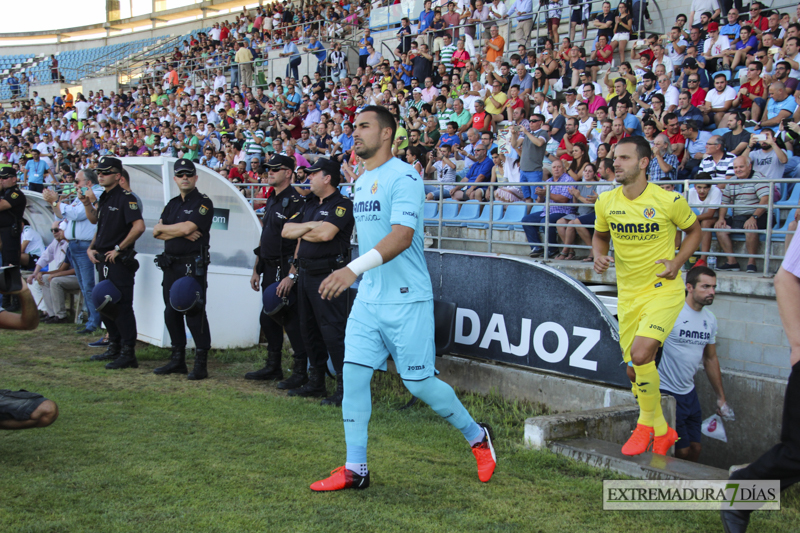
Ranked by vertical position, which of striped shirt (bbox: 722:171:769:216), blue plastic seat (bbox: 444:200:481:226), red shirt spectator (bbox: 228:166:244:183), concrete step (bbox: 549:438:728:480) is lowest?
concrete step (bbox: 549:438:728:480)

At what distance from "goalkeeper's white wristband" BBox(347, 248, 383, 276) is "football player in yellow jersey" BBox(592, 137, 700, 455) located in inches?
74.0

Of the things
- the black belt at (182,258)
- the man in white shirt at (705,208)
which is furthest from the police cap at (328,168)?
the man in white shirt at (705,208)

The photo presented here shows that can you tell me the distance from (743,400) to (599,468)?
205 centimetres

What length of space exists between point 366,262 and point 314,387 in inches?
123

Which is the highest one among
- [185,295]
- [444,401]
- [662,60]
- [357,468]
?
[662,60]

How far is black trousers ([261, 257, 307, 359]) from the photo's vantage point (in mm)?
6906

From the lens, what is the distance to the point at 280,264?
7.05 m

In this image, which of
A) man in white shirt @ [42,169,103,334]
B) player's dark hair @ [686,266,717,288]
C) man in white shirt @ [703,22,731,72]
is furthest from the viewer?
man in white shirt @ [703,22,731,72]

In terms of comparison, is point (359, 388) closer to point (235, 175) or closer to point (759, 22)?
point (759, 22)

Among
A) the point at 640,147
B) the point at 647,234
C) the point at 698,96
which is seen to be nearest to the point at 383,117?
the point at 640,147

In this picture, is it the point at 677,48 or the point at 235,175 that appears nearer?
the point at 677,48

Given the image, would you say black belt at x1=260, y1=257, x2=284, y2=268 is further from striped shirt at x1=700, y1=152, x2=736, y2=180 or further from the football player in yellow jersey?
striped shirt at x1=700, y1=152, x2=736, y2=180

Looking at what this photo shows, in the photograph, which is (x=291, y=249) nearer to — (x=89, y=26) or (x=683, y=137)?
(x=683, y=137)

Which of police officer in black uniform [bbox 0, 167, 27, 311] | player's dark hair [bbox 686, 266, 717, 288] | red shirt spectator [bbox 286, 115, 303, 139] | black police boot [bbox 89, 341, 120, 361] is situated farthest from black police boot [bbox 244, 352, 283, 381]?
red shirt spectator [bbox 286, 115, 303, 139]
